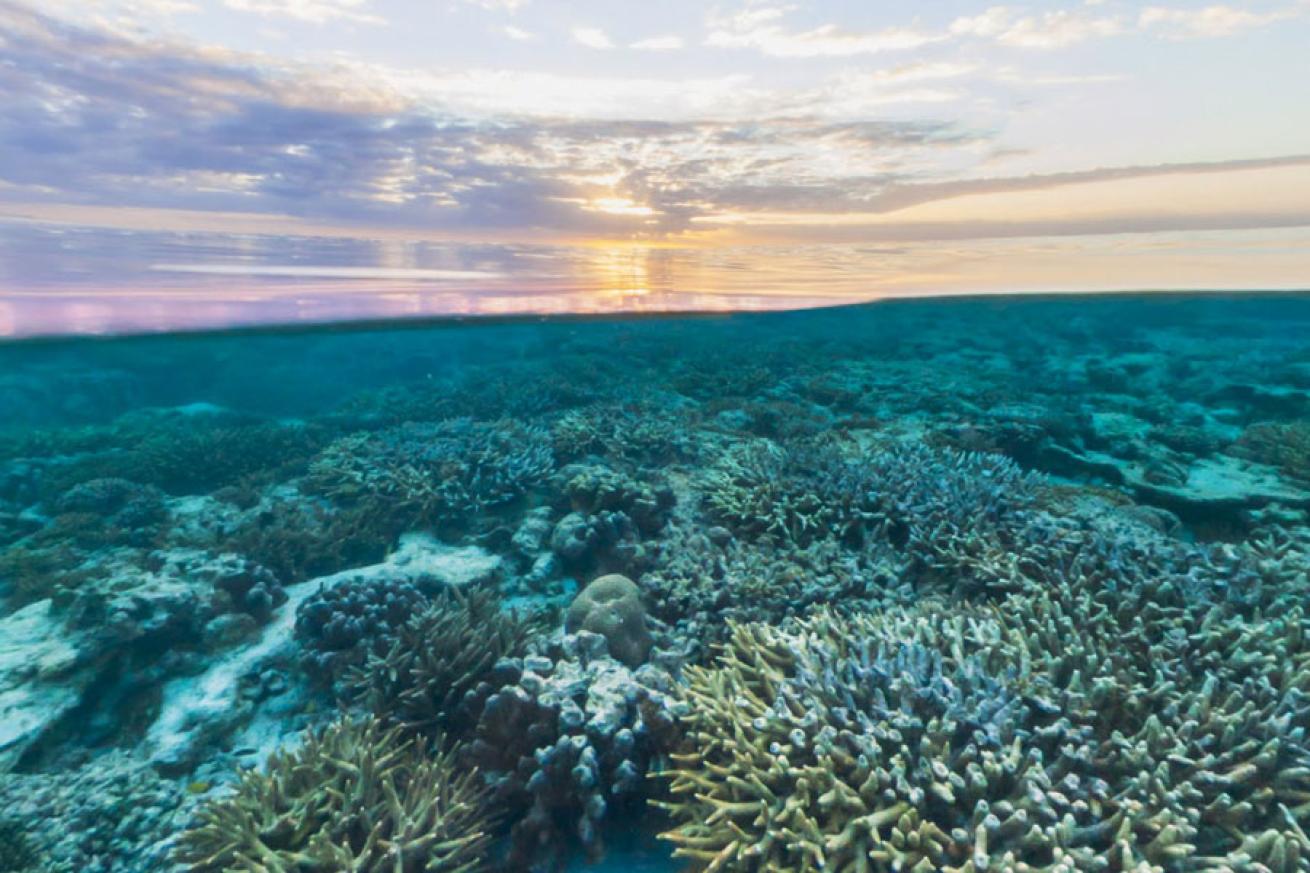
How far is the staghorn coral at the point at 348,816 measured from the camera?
123 inches

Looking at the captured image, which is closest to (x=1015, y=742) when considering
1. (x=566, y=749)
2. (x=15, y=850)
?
(x=566, y=749)

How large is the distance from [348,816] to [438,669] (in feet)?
3.89

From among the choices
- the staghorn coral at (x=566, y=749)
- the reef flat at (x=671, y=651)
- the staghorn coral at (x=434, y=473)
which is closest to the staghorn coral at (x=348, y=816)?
the reef flat at (x=671, y=651)

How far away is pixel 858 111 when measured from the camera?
30.1 ft

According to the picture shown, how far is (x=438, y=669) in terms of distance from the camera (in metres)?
4.45

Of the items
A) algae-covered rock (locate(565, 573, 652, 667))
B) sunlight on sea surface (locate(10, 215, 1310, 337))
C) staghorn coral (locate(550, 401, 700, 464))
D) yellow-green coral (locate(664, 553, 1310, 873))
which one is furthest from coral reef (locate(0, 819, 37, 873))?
sunlight on sea surface (locate(10, 215, 1310, 337))

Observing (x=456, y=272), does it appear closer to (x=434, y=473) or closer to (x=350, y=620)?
(x=434, y=473)

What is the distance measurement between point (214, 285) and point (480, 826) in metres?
16.0

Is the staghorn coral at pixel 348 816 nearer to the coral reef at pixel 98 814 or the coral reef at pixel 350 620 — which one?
the coral reef at pixel 98 814

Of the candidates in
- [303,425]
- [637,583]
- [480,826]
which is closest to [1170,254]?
[637,583]

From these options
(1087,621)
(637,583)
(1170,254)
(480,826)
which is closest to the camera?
(480,826)

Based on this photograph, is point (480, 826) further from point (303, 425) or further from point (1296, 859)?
point (303, 425)

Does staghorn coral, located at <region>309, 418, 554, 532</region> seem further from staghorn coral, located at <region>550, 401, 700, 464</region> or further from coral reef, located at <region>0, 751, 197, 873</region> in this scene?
coral reef, located at <region>0, 751, 197, 873</region>

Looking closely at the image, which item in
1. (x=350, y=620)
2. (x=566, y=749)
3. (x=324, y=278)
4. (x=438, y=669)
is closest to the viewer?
(x=566, y=749)
